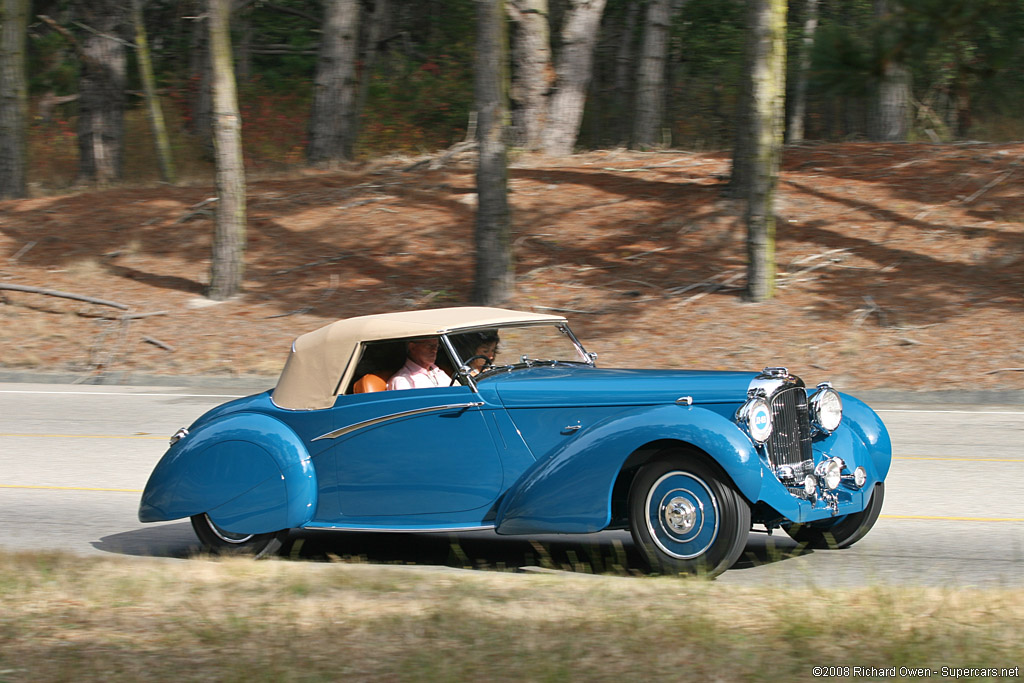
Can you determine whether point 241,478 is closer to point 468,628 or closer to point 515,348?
point 515,348

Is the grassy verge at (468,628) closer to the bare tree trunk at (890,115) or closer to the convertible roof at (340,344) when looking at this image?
the convertible roof at (340,344)

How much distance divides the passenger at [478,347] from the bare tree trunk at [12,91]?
2003cm

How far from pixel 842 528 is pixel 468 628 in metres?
2.84

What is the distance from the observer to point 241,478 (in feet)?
21.9

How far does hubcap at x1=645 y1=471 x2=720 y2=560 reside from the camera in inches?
224

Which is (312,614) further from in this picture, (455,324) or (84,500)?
(84,500)

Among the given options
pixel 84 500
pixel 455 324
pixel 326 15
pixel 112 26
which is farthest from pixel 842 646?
pixel 112 26

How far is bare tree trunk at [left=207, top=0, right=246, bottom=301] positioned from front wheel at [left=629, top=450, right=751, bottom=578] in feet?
46.0

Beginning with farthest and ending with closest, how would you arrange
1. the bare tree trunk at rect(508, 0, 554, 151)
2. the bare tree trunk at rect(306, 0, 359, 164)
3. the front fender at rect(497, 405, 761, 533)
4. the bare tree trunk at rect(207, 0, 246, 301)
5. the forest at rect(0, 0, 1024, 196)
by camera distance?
the bare tree trunk at rect(306, 0, 359, 164) → the forest at rect(0, 0, 1024, 196) → the bare tree trunk at rect(508, 0, 554, 151) → the bare tree trunk at rect(207, 0, 246, 301) → the front fender at rect(497, 405, 761, 533)

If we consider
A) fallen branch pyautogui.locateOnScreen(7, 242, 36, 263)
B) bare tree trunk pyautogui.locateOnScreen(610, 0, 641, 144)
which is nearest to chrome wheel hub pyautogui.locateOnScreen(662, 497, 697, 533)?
fallen branch pyautogui.locateOnScreen(7, 242, 36, 263)

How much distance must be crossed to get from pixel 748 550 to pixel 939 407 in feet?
23.5

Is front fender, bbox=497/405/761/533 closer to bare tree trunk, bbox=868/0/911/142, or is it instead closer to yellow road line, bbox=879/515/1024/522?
yellow road line, bbox=879/515/1024/522

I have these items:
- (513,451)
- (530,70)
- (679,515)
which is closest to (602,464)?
(679,515)

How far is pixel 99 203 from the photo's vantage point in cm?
2405
